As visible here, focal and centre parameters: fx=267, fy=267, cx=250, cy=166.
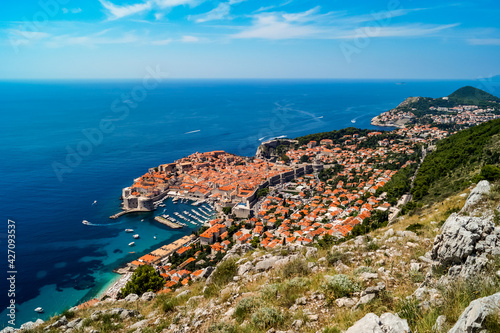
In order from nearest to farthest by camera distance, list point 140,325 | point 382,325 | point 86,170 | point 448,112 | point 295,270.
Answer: point 382,325, point 140,325, point 295,270, point 86,170, point 448,112

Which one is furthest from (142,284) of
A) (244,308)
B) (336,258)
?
(336,258)

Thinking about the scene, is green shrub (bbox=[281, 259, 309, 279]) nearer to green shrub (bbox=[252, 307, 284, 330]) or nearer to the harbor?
green shrub (bbox=[252, 307, 284, 330])

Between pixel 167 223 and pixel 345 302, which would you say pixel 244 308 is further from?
pixel 167 223

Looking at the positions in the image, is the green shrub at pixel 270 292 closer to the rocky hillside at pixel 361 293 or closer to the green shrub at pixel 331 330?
the rocky hillside at pixel 361 293

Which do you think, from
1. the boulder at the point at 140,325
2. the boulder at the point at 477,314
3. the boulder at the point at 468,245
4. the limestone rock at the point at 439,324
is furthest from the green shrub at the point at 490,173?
the boulder at the point at 140,325

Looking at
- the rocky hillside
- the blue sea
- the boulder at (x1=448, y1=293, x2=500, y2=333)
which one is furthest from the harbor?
the boulder at (x1=448, y1=293, x2=500, y2=333)

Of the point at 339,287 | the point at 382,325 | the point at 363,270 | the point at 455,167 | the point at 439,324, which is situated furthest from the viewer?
the point at 455,167
